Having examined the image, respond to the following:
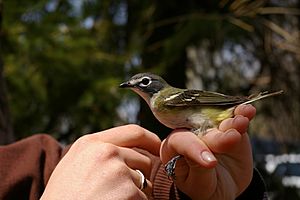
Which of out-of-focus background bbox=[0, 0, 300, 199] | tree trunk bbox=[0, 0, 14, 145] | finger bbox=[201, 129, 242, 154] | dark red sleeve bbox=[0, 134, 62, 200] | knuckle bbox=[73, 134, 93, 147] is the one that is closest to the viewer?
finger bbox=[201, 129, 242, 154]

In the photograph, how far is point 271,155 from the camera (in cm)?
265

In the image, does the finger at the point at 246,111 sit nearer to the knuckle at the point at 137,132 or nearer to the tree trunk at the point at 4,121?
the knuckle at the point at 137,132

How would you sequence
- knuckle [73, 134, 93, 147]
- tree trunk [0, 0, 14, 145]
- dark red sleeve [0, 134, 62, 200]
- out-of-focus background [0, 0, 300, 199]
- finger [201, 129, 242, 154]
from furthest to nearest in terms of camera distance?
out-of-focus background [0, 0, 300, 199], tree trunk [0, 0, 14, 145], dark red sleeve [0, 134, 62, 200], knuckle [73, 134, 93, 147], finger [201, 129, 242, 154]

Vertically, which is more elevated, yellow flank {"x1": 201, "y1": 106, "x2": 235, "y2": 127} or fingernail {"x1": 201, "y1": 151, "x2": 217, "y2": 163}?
yellow flank {"x1": 201, "y1": 106, "x2": 235, "y2": 127}

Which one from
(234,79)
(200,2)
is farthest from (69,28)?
(234,79)

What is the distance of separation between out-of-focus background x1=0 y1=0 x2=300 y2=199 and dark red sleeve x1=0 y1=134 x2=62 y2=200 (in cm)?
116

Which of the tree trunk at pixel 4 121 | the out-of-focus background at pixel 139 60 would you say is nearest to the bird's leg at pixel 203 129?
the tree trunk at pixel 4 121

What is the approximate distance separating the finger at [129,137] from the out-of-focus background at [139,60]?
4.16 ft

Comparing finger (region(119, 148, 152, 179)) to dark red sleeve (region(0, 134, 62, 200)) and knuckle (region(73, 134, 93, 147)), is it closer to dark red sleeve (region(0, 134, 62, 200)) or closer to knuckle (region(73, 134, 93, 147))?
knuckle (region(73, 134, 93, 147))

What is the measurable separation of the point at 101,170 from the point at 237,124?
224 millimetres

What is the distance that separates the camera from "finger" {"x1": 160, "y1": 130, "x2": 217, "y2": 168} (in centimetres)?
79

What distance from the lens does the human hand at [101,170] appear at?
31.9 inches

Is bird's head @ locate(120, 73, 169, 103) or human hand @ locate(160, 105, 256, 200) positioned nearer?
human hand @ locate(160, 105, 256, 200)

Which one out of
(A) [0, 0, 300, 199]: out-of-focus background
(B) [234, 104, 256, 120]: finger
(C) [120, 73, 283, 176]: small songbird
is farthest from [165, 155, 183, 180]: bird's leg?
(A) [0, 0, 300, 199]: out-of-focus background
